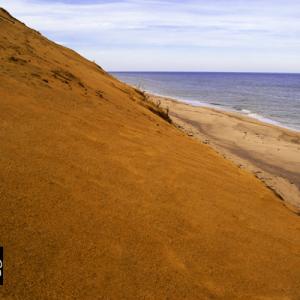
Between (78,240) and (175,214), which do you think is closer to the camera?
(78,240)

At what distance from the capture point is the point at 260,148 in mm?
11625

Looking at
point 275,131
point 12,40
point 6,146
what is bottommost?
point 275,131

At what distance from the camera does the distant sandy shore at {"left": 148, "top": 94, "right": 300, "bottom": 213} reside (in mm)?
8266

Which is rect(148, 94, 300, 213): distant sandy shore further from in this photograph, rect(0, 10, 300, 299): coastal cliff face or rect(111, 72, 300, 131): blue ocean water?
rect(111, 72, 300, 131): blue ocean water

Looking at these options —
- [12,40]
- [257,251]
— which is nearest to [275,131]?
→ [12,40]

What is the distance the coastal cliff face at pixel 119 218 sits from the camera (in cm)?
254

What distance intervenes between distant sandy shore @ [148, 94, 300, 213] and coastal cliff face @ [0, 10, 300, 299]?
5.85ft

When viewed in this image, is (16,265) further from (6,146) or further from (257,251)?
(257,251)

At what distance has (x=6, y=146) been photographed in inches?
138

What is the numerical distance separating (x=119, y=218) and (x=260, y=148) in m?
9.31

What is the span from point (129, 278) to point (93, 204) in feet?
2.71

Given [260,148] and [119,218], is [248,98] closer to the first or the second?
[260,148]

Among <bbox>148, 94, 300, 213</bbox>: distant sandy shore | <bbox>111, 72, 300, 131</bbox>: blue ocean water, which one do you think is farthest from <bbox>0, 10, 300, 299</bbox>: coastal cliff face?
<bbox>111, 72, 300, 131</bbox>: blue ocean water

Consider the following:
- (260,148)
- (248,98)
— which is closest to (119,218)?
(260,148)
